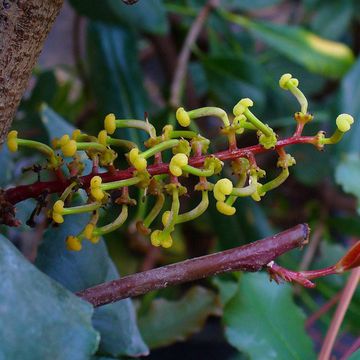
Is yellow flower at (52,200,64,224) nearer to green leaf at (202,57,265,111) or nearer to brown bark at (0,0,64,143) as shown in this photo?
brown bark at (0,0,64,143)

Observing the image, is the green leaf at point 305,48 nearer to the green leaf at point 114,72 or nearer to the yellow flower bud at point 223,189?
the green leaf at point 114,72

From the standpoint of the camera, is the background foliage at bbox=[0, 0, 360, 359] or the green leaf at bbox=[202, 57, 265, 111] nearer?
the background foliage at bbox=[0, 0, 360, 359]

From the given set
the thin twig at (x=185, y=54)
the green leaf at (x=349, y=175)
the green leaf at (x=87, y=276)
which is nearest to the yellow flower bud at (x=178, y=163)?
the green leaf at (x=87, y=276)

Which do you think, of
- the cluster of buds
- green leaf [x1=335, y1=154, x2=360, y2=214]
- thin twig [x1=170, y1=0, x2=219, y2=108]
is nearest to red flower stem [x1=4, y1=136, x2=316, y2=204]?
the cluster of buds

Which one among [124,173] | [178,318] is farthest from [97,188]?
[178,318]

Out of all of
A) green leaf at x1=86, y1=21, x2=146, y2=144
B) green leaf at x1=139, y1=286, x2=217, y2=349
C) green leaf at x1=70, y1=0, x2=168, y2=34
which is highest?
green leaf at x1=70, y1=0, x2=168, y2=34

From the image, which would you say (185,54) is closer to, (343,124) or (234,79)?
(234,79)
